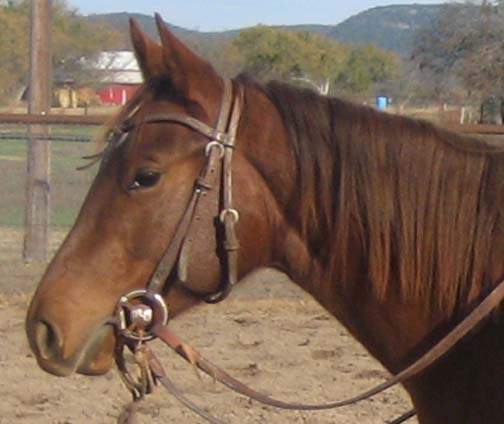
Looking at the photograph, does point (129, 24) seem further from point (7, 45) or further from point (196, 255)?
point (7, 45)

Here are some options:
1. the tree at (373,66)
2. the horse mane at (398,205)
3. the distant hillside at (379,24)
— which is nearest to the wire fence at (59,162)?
the horse mane at (398,205)

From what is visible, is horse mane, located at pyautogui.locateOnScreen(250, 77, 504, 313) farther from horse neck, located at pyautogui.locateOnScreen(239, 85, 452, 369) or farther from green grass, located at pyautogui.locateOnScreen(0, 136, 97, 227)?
green grass, located at pyautogui.locateOnScreen(0, 136, 97, 227)

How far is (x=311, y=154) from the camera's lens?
2.67 metres

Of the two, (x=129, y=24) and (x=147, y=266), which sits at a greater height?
(x=129, y=24)

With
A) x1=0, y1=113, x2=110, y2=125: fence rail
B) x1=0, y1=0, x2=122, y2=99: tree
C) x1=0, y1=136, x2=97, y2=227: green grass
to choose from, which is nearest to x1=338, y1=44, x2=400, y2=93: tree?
x1=0, y1=0, x2=122, y2=99: tree

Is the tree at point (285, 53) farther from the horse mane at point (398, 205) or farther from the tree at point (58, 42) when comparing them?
the tree at point (58, 42)

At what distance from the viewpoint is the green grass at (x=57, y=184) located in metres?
10.2

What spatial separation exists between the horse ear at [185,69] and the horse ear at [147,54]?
3 centimetres

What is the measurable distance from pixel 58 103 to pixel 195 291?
21058mm

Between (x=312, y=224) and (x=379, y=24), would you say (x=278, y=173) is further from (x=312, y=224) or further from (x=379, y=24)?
(x=379, y=24)

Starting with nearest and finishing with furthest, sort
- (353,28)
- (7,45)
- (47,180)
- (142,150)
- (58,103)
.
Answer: (142,150) → (47,180) → (58,103) → (7,45) → (353,28)

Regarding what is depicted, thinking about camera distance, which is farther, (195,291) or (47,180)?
(47,180)

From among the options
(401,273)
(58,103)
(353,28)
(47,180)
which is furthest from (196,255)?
(353,28)

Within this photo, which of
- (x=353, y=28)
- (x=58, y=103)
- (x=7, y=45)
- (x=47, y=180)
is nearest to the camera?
(x=47, y=180)
